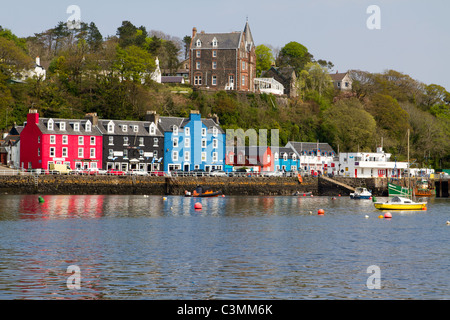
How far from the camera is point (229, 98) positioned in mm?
120250

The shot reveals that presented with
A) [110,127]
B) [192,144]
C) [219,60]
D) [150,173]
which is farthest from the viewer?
[219,60]

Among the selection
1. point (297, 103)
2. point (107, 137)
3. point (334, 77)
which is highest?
point (334, 77)

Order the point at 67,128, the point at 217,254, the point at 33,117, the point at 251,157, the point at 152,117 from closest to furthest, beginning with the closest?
1. the point at 217,254
2. the point at 33,117
3. the point at 67,128
4. the point at 152,117
5. the point at 251,157

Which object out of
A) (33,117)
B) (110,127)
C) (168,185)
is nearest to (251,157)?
(168,185)

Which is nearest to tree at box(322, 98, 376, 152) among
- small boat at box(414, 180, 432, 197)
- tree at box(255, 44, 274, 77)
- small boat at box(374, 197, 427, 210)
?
small boat at box(414, 180, 432, 197)

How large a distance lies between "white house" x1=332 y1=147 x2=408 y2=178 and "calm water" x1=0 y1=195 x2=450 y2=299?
4489 centimetres

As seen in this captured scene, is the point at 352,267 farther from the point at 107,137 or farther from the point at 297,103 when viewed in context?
the point at 297,103

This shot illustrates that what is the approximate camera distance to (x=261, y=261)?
3197 cm

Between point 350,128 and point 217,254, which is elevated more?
point 350,128

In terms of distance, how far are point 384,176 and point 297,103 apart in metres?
33.3

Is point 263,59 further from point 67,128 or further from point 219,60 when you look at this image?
point 67,128

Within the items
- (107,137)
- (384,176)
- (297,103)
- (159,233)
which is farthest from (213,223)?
(297,103)

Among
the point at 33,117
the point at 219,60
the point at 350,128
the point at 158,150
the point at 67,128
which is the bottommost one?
the point at 158,150

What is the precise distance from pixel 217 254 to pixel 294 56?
136 m
